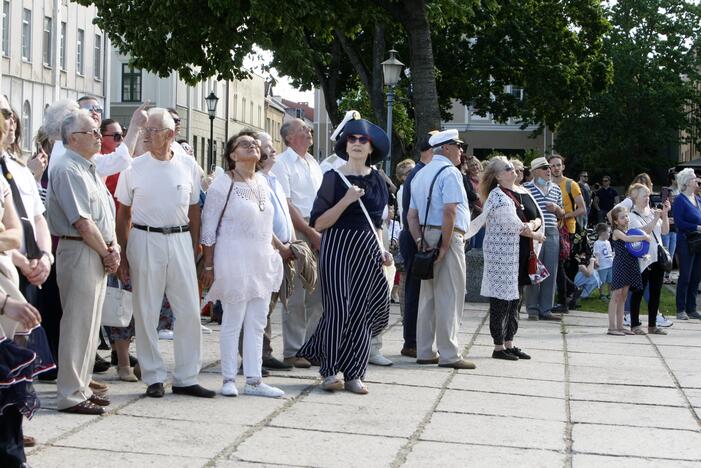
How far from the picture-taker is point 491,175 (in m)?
11.2

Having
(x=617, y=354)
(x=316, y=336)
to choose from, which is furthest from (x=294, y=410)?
(x=617, y=354)

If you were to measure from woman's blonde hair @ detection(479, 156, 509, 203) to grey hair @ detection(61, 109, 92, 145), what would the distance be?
4652mm

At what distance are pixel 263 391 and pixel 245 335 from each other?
1.34 ft

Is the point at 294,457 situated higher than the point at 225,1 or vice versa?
the point at 225,1

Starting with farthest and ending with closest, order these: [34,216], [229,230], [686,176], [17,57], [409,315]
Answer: [17,57] → [686,176] → [409,315] → [229,230] → [34,216]

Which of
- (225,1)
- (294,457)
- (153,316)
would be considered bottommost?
(294,457)

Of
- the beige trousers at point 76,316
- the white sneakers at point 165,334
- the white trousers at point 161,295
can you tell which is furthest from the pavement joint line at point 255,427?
the white sneakers at point 165,334

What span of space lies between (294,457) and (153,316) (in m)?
2.10

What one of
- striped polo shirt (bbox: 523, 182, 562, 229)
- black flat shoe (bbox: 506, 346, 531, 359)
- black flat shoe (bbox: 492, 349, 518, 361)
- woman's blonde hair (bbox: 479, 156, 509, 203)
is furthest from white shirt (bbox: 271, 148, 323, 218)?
striped polo shirt (bbox: 523, 182, 562, 229)

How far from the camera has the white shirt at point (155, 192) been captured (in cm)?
799

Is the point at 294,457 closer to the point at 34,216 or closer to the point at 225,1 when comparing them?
the point at 34,216

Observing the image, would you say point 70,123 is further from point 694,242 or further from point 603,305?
point 603,305

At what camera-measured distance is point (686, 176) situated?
15.9 m

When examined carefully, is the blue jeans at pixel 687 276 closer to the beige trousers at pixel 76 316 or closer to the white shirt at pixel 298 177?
the white shirt at pixel 298 177
